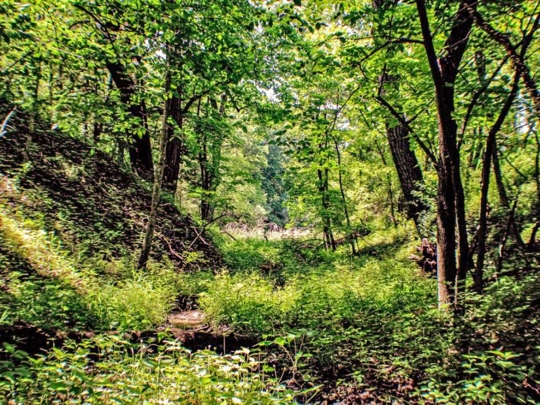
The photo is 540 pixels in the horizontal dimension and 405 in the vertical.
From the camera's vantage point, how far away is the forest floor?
197 centimetres

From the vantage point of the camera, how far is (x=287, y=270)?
8.32 meters

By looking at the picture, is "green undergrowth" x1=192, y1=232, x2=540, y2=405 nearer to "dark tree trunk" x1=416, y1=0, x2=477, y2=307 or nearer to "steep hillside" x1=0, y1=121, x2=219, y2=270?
"dark tree trunk" x1=416, y1=0, x2=477, y2=307

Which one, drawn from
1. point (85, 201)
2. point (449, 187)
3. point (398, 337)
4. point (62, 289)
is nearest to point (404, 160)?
point (449, 187)

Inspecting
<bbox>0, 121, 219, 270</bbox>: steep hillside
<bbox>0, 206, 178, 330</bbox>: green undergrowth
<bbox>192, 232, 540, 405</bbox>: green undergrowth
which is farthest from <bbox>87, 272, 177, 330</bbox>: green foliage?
<bbox>0, 121, 219, 270</bbox>: steep hillside

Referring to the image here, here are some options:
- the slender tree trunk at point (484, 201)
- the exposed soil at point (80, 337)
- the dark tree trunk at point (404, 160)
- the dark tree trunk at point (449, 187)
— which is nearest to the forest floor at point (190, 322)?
the exposed soil at point (80, 337)

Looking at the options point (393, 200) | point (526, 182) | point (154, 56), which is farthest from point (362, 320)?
point (393, 200)

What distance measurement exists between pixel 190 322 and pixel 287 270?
4.08 meters

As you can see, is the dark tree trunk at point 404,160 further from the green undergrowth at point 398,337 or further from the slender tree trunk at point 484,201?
the slender tree trunk at point 484,201

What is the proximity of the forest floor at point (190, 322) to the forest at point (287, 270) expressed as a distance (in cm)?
3

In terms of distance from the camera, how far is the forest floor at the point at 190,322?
6.46 feet

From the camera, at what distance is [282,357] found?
3619 mm

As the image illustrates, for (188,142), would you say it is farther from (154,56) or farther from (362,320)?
(362,320)

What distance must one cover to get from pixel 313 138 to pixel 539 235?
406cm

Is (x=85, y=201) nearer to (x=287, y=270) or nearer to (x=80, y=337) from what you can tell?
(x=80, y=337)
